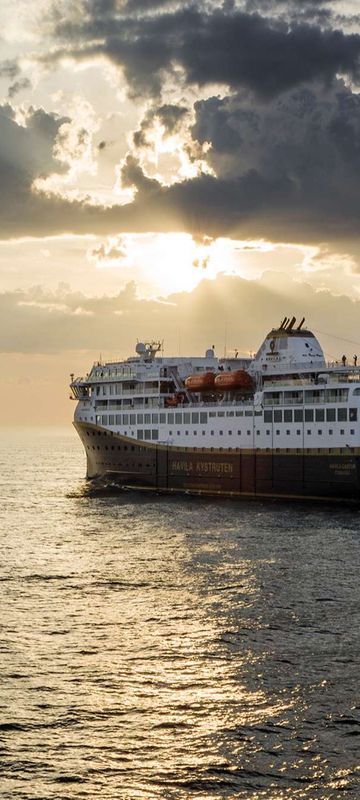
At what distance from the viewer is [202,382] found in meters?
104

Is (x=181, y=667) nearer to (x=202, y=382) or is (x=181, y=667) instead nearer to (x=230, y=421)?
(x=230, y=421)

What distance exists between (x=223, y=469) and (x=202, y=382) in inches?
457

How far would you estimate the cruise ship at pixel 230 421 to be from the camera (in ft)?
289

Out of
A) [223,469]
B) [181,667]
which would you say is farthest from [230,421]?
[181,667]

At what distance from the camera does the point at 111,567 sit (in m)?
57.8

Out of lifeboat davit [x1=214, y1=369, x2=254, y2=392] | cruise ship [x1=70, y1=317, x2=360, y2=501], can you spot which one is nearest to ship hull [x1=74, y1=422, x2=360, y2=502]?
cruise ship [x1=70, y1=317, x2=360, y2=501]

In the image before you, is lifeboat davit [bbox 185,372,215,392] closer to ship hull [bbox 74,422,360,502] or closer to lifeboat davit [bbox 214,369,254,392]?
→ lifeboat davit [bbox 214,369,254,392]

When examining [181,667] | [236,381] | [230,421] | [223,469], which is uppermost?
[236,381]

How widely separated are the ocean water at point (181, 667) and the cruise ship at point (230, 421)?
19491mm

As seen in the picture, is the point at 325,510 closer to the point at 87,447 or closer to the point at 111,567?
the point at 111,567

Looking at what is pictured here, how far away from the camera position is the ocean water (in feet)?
86.6

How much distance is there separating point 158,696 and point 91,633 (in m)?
8.80

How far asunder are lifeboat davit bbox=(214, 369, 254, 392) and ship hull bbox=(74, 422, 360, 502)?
7.38m

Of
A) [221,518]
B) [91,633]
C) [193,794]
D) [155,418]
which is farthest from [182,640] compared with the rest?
[155,418]
